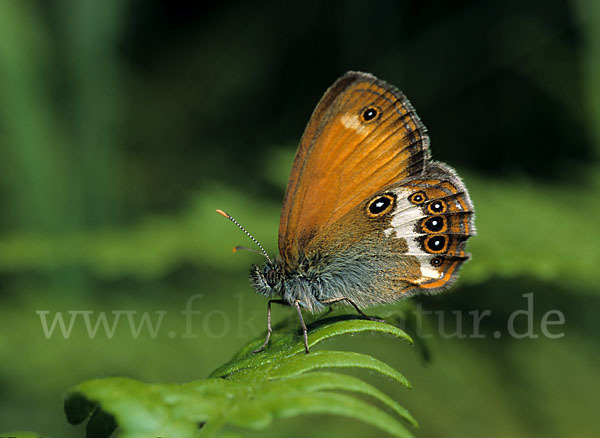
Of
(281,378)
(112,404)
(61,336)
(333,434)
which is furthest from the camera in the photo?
(61,336)

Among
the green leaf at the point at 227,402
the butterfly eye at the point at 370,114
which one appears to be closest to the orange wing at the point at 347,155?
the butterfly eye at the point at 370,114

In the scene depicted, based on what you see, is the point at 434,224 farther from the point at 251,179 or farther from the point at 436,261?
the point at 251,179

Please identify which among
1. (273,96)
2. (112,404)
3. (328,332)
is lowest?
(112,404)

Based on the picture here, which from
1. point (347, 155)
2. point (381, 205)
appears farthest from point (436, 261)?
point (347, 155)

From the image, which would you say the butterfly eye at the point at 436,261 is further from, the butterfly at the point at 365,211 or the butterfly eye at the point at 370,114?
the butterfly eye at the point at 370,114

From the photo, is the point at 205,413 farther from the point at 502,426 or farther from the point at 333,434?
the point at 502,426


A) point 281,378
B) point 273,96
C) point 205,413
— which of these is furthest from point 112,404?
point 273,96
